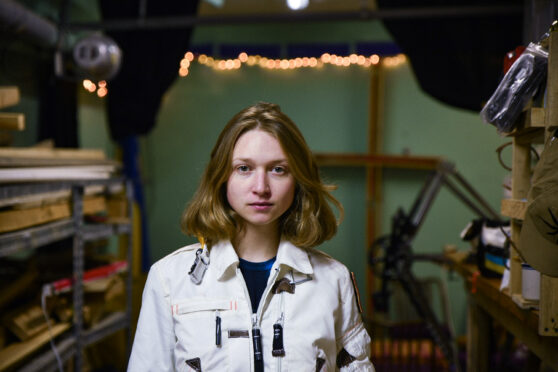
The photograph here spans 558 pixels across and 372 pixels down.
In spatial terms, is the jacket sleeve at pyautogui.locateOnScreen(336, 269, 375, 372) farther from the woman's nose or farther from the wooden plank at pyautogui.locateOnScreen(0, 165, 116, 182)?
the wooden plank at pyautogui.locateOnScreen(0, 165, 116, 182)

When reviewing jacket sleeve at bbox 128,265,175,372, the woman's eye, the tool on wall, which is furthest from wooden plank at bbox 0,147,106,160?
the tool on wall

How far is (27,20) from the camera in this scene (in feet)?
10.9

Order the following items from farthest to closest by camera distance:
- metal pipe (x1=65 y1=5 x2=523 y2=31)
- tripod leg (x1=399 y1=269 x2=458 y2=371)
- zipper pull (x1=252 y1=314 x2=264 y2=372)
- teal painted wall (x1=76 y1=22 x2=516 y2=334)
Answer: teal painted wall (x1=76 y1=22 x2=516 y2=334) < metal pipe (x1=65 y1=5 x2=523 y2=31) < tripod leg (x1=399 y1=269 x2=458 y2=371) < zipper pull (x1=252 y1=314 x2=264 y2=372)

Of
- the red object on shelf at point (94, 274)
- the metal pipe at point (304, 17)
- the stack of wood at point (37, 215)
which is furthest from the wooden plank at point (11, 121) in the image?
the metal pipe at point (304, 17)

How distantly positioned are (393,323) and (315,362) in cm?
310

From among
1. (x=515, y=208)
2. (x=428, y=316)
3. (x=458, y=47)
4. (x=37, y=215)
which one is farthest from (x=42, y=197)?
(x=458, y=47)

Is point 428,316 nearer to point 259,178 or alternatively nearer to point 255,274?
point 255,274

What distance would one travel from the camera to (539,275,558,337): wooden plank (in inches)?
54.1

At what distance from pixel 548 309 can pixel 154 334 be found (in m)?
1.12

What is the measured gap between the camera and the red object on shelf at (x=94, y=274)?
2758mm

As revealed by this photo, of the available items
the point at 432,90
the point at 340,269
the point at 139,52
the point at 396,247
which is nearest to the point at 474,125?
the point at 432,90

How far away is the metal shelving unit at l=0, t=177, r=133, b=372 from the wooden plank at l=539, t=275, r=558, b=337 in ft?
6.59

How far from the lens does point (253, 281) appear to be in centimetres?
145

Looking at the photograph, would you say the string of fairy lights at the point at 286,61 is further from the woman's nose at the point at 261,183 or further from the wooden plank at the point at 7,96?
the woman's nose at the point at 261,183
